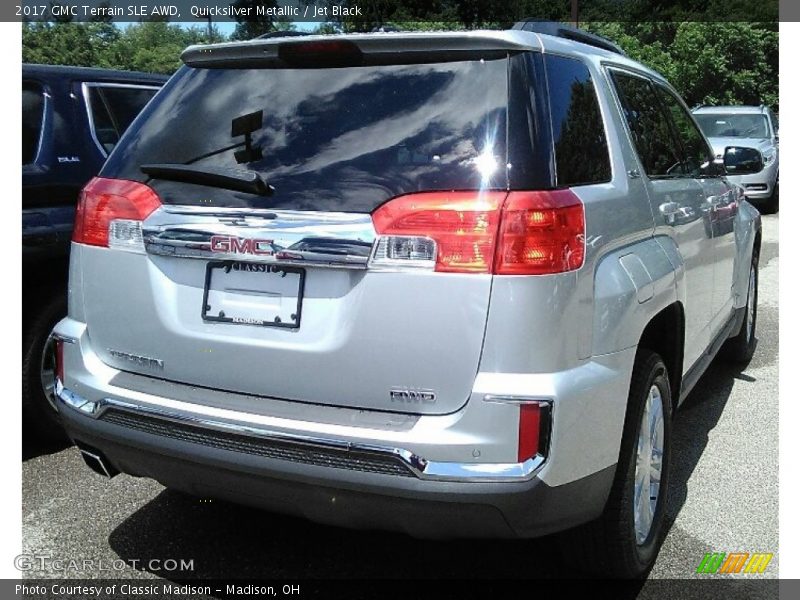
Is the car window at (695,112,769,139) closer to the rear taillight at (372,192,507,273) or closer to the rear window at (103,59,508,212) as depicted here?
the rear window at (103,59,508,212)

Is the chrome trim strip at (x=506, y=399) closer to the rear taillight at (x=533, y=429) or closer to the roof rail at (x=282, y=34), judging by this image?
the rear taillight at (x=533, y=429)

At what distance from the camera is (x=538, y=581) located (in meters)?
2.96

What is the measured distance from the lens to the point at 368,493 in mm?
2291

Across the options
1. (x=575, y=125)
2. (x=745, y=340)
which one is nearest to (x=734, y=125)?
(x=745, y=340)

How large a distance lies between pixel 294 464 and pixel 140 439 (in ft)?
1.82

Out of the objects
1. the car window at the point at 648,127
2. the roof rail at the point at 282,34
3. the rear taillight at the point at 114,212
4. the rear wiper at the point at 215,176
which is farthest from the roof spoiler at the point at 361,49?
the car window at the point at 648,127

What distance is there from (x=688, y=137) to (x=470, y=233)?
252cm

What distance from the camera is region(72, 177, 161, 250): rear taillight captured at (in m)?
2.64

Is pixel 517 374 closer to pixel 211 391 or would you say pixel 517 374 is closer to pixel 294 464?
pixel 294 464

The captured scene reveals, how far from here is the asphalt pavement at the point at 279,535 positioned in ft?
9.95

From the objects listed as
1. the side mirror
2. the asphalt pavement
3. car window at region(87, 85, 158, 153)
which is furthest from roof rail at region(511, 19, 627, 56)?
car window at region(87, 85, 158, 153)

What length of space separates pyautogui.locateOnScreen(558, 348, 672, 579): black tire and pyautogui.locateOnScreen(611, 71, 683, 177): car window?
881 mm

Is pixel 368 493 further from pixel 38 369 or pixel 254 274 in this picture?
pixel 38 369

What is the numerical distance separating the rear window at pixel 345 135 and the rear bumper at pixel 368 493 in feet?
2.46
